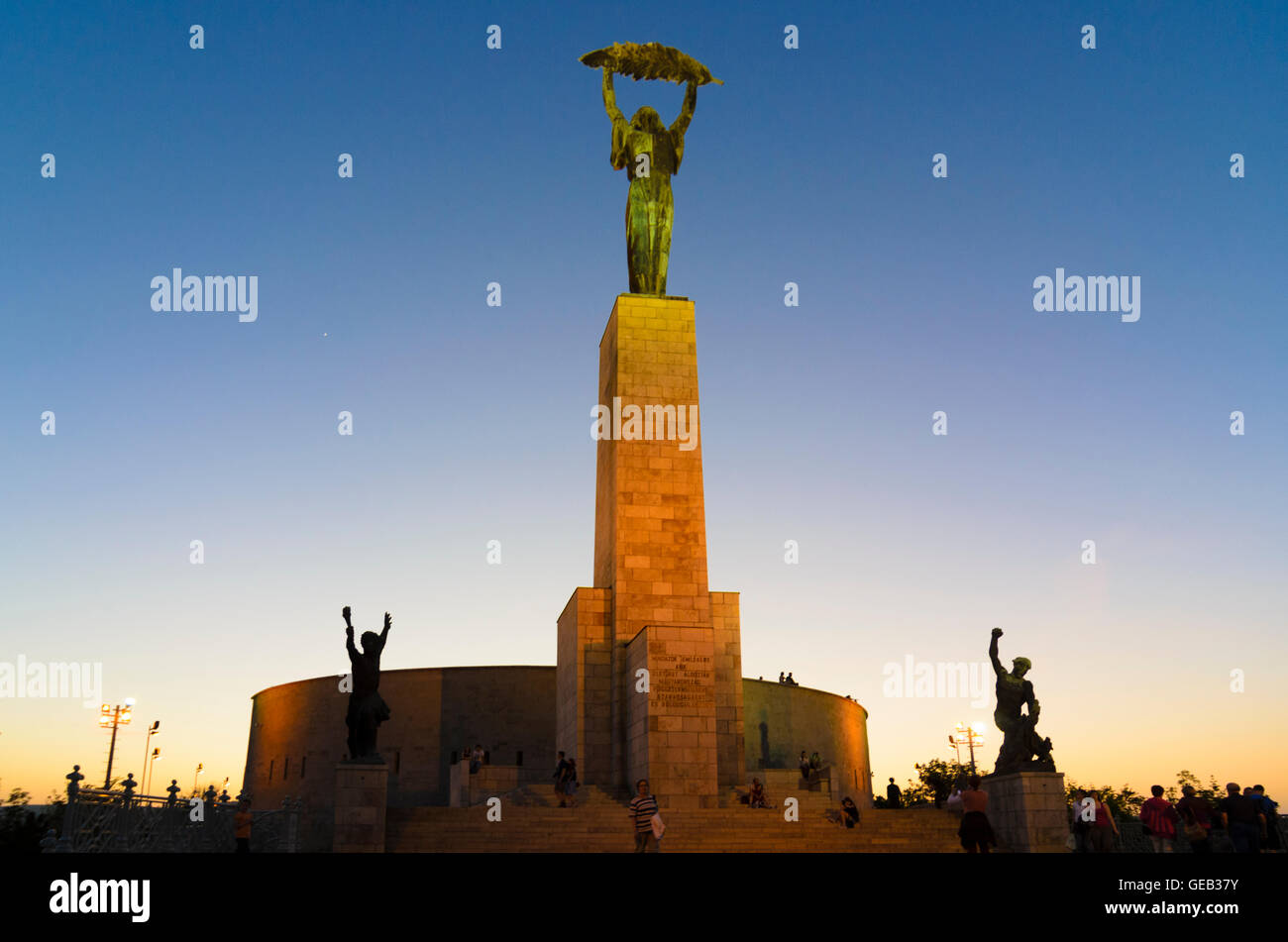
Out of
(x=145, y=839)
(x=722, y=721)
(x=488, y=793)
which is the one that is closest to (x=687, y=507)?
(x=722, y=721)

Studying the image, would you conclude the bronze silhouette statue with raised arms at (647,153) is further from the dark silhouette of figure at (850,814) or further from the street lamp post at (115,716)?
the street lamp post at (115,716)

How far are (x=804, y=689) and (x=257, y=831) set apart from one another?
24585 millimetres

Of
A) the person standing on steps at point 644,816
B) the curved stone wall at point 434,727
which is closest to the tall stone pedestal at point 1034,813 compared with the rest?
the person standing on steps at point 644,816

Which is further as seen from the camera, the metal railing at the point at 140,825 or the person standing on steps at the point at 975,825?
the metal railing at the point at 140,825

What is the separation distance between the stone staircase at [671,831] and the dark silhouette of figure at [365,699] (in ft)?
4.72

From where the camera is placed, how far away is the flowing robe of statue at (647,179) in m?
28.5

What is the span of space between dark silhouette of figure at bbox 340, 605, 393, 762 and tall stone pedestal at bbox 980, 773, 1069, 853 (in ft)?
33.5

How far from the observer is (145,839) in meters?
14.2

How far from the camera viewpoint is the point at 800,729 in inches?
1547

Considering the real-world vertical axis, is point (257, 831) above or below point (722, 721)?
below

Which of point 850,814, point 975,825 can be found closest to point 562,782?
point 850,814

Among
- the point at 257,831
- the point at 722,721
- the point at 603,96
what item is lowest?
the point at 257,831
